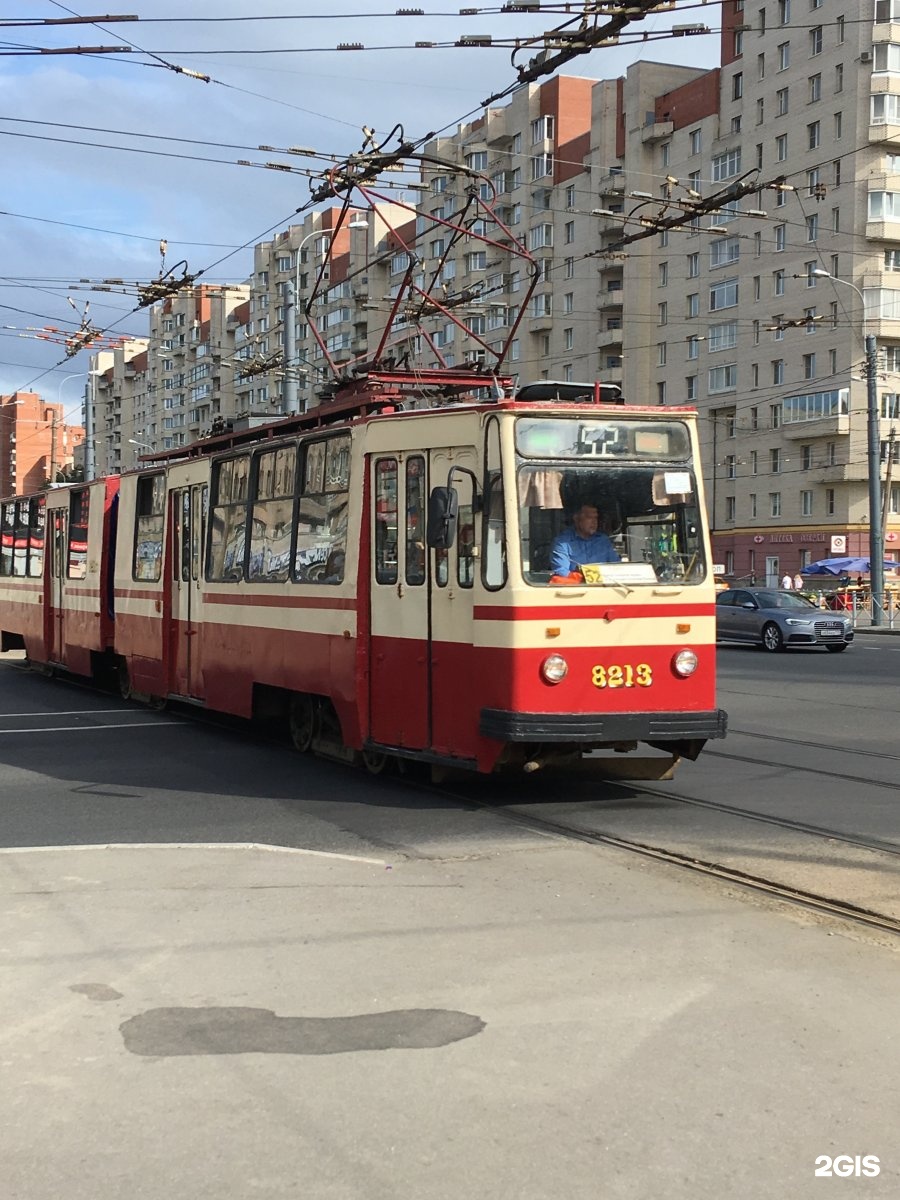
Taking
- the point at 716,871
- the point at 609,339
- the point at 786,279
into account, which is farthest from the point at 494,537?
the point at 609,339

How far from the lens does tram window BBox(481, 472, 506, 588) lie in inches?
361

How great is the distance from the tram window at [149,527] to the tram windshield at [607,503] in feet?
22.8

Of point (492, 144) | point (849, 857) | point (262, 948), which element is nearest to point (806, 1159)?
point (262, 948)

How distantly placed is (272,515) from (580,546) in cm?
370

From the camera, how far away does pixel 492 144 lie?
7956 centimetres

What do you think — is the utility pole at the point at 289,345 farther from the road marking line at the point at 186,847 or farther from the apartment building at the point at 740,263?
the apartment building at the point at 740,263

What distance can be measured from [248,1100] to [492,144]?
264 ft

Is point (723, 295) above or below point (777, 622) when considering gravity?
above

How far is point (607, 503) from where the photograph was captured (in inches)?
370

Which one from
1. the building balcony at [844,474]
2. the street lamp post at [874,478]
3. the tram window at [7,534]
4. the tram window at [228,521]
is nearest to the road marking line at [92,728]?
the tram window at [228,521]

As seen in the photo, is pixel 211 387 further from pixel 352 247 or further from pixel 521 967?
pixel 521 967

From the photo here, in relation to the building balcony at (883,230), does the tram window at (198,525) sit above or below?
below

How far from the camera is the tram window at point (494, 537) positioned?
30.1 feet

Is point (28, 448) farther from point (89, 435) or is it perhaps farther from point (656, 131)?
point (89, 435)
